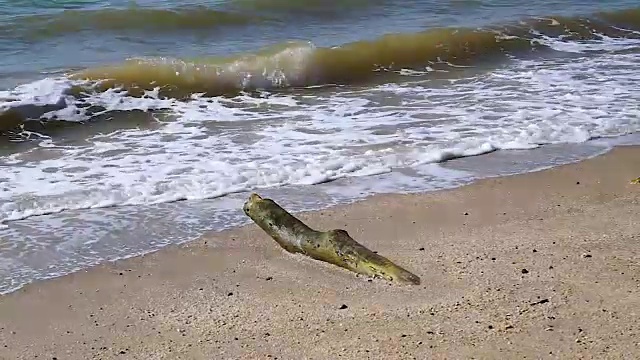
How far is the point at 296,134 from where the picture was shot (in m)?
7.20

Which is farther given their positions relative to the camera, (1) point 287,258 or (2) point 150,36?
(2) point 150,36

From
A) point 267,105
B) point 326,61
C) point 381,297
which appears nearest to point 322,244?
point 381,297

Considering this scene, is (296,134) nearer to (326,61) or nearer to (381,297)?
(326,61)

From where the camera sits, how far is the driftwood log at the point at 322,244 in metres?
4.36

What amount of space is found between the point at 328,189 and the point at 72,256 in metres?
1.70

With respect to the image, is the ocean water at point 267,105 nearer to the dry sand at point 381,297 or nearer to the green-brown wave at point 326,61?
the green-brown wave at point 326,61

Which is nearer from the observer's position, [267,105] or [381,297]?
[381,297]

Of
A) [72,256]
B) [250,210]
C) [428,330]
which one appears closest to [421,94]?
[250,210]

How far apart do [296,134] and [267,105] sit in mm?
1463

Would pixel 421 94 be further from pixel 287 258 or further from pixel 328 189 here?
pixel 287 258

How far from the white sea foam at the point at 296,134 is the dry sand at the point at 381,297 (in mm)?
955

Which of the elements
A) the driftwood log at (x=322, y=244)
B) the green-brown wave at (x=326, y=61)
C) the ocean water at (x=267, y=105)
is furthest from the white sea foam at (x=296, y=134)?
the driftwood log at (x=322, y=244)

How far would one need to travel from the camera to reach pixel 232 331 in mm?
3854

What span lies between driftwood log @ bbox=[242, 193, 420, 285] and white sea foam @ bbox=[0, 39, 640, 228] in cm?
89
